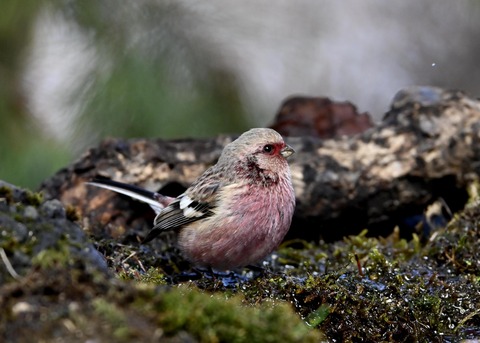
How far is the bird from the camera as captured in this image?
15.6 feet

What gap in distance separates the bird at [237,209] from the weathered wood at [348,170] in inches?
22.7

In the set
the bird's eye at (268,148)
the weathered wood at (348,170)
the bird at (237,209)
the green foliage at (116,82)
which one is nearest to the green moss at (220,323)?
the bird at (237,209)

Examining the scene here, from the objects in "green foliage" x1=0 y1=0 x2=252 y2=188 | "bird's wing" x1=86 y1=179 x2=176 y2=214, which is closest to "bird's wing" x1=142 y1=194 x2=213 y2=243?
"bird's wing" x1=86 y1=179 x2=176 y2=214

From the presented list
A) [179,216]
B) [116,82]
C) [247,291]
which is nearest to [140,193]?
[179,216]

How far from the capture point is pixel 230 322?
2369mm

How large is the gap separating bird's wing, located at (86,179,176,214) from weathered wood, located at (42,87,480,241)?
20 centimetres

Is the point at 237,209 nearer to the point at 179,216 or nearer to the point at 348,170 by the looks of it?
the point at 179,216

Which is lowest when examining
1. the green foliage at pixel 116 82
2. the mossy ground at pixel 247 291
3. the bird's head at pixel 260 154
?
the mossy ground at pixel 247 291

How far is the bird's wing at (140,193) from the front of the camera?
18.2ft

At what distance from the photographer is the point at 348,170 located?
238 inches

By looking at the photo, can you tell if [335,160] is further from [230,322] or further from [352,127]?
[230,322]

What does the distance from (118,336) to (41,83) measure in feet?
17.7

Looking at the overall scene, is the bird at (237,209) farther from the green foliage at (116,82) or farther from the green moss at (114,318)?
the green moss at (114,318)

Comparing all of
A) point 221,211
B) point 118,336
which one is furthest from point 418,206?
point 118,336
